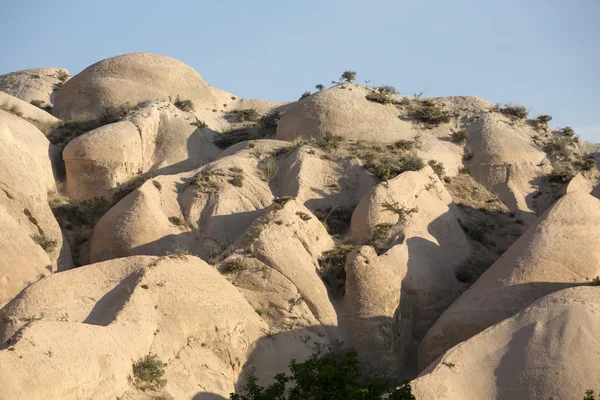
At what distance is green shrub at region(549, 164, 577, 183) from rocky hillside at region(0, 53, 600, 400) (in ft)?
0.23

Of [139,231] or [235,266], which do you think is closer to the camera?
[235,266]

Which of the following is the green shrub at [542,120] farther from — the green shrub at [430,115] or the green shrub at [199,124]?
the green shrub at [199,124]

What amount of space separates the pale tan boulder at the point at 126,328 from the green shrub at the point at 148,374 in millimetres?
180

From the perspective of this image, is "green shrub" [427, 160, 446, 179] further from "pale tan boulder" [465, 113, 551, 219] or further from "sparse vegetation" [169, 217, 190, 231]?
"sparse vegetation" [169, 217, 190, 231]

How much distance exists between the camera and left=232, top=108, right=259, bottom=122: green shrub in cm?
3944

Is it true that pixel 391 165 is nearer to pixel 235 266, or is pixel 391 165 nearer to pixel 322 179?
pixel 322 179

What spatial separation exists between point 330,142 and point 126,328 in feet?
46.9

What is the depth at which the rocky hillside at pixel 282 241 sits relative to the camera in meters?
21.3

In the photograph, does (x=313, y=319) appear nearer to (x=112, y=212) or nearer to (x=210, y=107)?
(x=112, y=212)

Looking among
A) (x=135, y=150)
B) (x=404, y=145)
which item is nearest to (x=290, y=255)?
(x=135, y=150)

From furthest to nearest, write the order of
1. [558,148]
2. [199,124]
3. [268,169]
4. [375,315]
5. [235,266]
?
1. [199,124]
2. [558,148]
3. [268,169]
4. [375,315]
5. [235,266]

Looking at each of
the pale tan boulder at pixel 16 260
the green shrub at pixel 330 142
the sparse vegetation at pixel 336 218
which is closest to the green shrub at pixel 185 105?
the green shrub at pixel 330 142

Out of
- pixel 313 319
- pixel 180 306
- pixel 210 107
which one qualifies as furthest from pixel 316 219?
pixel 210 107

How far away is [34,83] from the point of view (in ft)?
138
